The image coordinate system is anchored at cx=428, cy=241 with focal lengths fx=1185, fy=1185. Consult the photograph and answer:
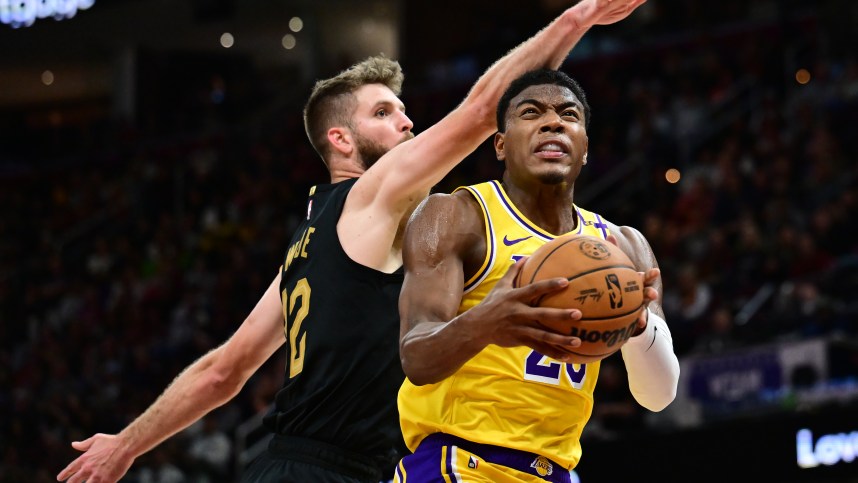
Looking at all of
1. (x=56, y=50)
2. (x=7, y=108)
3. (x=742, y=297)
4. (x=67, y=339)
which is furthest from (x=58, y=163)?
(x=742, y=297)

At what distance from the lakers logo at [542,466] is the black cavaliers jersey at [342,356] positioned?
83 centimetres

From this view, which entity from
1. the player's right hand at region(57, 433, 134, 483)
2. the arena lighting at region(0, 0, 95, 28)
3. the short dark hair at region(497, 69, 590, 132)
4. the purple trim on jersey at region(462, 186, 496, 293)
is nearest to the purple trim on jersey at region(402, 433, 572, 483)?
the purple trim on jersey at region(462, 186, 496, 293)

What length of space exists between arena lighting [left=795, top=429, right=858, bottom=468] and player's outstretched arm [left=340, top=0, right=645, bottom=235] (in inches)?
209

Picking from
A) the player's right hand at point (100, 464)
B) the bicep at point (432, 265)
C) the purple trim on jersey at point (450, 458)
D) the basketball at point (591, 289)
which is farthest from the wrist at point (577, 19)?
the player's right hand at point (100, 464)

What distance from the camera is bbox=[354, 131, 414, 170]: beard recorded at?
493cm

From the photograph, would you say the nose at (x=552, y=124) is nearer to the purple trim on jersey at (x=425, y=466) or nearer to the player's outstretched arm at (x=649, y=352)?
the player's outstretched arm at (x=649, y=352)

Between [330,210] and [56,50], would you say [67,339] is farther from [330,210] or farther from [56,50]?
[330,210]

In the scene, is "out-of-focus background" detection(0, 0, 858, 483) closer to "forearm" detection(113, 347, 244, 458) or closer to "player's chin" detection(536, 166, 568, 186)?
"forearm" detection(113, 347, 244, 458)

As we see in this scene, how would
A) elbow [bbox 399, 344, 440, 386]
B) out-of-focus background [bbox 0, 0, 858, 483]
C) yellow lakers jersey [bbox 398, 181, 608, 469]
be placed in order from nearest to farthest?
elbow [bbox 399, 344, 440, 386] < yellow lakers jersey [bbox 398, 181, 608, 469] < out-of-focus background [bbox 0, 0, 858, 483]

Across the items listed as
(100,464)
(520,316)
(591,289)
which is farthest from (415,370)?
(100,464)

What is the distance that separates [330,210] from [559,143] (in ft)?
3.68

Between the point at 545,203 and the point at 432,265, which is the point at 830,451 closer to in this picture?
the point at 545,203

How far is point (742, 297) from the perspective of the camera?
436 inches

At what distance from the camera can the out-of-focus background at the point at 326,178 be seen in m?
9.39
